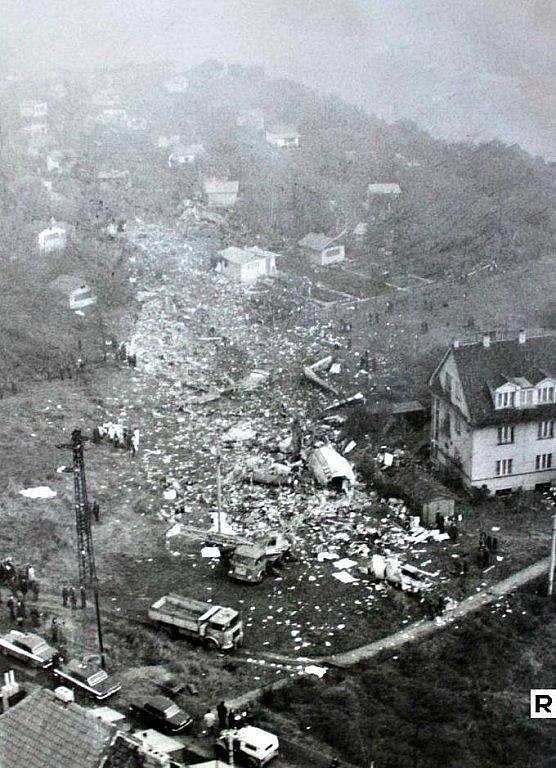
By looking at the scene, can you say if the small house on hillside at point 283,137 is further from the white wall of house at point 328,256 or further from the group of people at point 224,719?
the group of people at point 224,719

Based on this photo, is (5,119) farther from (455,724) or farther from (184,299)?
(455,724)

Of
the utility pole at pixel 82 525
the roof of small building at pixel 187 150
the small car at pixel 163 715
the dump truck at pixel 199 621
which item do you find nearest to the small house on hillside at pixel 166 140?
the roof of small building at pixel 187 150

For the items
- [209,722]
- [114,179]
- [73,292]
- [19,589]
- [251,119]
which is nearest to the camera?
[209,722]

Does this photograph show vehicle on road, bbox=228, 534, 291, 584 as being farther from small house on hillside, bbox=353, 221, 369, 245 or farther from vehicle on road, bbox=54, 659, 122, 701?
small house on hillside, bbox=353, 221, 369, 245

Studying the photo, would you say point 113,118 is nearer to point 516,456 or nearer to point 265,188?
point 265,188

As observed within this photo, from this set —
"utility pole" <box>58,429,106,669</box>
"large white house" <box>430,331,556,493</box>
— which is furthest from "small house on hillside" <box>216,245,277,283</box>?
"utility pole" <box>58,429,106,669</box>

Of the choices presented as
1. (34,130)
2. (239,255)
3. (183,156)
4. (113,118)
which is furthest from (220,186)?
(113,118)
